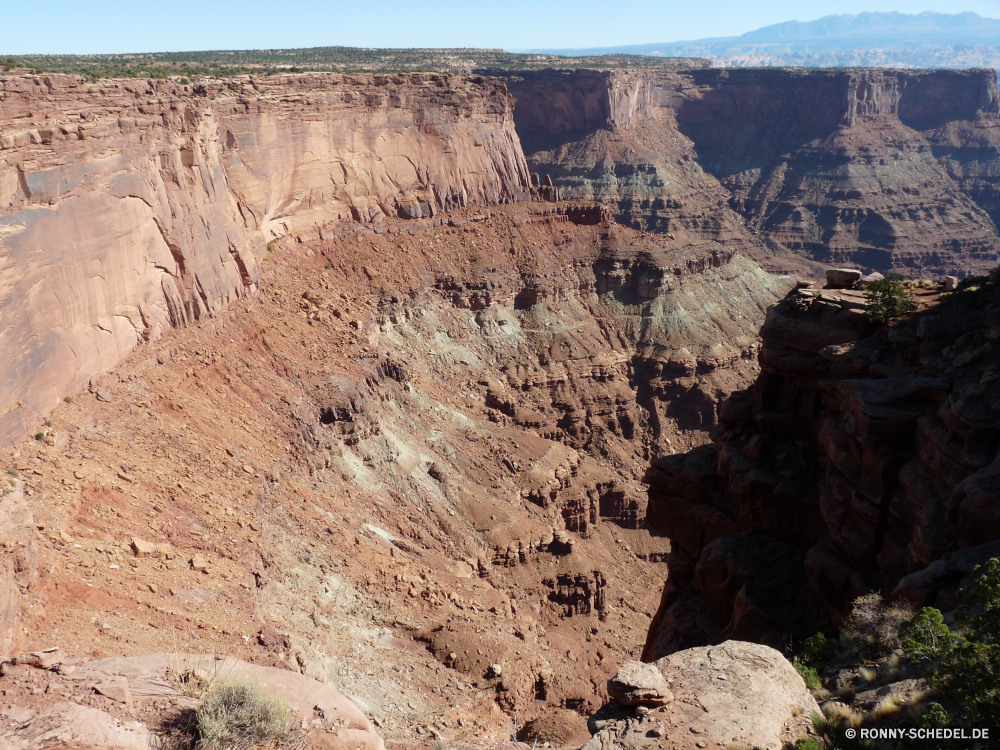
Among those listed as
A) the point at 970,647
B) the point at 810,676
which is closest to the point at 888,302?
the point at 810,676

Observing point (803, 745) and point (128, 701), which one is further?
point (128, 701)

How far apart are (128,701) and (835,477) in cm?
1952

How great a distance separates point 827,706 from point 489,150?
2330 inches

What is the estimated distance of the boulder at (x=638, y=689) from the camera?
16766 mm

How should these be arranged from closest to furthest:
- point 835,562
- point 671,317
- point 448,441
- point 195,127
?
point 835,562 < point 195,127 < point 448,441 < point 671,317

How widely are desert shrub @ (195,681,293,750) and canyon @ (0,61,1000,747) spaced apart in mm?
2059

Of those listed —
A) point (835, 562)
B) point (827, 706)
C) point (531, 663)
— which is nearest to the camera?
point (827, 706)

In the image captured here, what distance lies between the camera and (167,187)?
38.4 m

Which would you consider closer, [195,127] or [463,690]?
[463,690]

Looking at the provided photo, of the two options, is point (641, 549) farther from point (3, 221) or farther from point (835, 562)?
point (3, 221)

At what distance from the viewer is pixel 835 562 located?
2350 centimetres

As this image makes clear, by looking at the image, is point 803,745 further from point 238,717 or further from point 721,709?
point 238,717

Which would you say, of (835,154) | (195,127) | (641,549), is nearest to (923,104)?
(835,154)

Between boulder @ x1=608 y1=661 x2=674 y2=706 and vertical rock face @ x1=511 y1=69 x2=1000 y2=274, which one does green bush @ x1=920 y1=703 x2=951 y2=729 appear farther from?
vertical rock face @ x1=511 y1=69 x2=1000 y2=274
